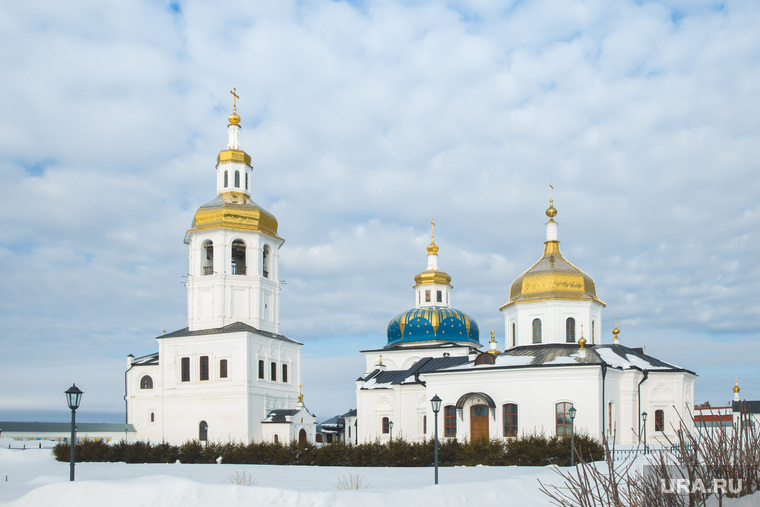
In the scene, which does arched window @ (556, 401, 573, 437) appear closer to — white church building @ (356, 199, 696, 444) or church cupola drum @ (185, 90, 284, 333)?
white church building @ (356, 199, 696, 444)

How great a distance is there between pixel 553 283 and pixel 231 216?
59.4 feet

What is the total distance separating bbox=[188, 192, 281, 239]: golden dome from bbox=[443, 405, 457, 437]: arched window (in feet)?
52.3

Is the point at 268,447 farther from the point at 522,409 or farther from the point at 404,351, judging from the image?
the point at 404,351

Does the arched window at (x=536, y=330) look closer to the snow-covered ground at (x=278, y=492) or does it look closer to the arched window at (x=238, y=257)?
the snow-covered ground at (x=278, y=492)

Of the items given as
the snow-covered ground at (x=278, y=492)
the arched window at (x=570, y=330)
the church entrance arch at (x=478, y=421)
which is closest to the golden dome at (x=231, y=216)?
the church entrance arch at (x=478, y=421)

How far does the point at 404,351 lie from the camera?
5169 centimetres

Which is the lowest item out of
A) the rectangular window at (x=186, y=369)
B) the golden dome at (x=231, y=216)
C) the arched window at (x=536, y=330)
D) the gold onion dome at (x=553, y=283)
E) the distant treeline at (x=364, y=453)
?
the distant treeline at (x=364, y=453)

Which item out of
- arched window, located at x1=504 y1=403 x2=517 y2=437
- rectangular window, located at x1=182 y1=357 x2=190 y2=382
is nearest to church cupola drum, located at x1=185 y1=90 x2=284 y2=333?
rectangular window, located at x1=182 y1=357 x2=190 y2=382

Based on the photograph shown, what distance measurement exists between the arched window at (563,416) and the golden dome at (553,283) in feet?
21.2

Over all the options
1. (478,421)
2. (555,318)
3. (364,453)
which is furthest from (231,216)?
(364,453)

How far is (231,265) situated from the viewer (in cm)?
4384

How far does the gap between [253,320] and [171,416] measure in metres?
6.82

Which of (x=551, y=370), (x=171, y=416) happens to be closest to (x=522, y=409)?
(x=551, y=370)

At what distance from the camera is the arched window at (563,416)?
31922 millimetres
